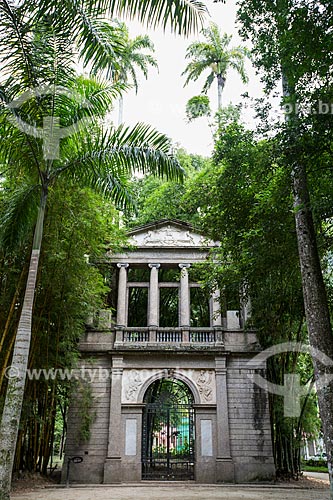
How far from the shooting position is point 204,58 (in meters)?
22.2

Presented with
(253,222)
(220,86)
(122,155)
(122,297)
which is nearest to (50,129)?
(122,155)

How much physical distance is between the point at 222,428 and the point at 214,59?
16827 mm

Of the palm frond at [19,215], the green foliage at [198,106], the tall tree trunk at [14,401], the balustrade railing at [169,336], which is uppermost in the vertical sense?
the green foliage at [198,106]

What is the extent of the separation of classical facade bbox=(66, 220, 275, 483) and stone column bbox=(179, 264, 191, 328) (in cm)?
3

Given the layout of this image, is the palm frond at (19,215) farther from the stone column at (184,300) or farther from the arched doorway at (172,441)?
the arched doorway at (172,441)

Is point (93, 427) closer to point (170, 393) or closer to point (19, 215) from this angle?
point (170, 393)

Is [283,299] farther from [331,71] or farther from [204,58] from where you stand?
[204,58]

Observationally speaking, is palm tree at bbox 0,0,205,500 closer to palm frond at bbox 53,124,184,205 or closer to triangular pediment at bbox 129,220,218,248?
palm frond at bbox 53,124,184,205

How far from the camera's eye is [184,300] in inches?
559

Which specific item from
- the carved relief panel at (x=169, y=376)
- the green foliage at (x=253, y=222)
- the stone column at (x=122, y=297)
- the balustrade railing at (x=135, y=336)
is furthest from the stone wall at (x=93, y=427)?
the green foliage at (x=253, y=222)

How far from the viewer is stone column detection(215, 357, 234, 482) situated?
12.4 m

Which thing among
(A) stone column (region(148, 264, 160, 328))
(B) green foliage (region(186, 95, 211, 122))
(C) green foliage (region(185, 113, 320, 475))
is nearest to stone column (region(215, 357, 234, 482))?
(A) stone column (region(148, 264, 160, 328))

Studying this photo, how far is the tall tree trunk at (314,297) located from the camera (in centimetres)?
575

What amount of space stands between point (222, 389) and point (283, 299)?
416 cm
